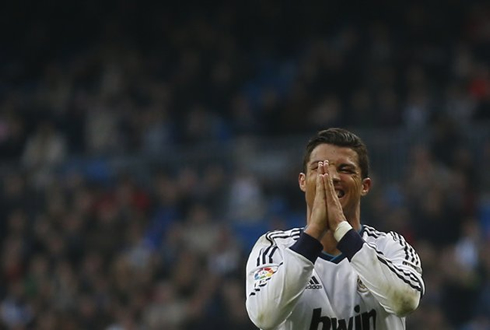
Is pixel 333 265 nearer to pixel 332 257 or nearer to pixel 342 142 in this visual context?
pixel 332 257

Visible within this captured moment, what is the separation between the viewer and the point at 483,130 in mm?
13586

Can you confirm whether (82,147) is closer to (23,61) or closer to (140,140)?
(140,140)

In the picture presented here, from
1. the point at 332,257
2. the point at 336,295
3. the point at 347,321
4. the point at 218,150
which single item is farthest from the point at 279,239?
the point at 218,150

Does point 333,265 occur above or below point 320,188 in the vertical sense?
below

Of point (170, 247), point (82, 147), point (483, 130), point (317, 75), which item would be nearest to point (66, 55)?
point (82, 147)

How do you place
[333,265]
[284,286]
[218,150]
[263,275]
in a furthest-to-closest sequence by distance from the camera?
[218,150] → [333,265] → [263,275] → [284,286]

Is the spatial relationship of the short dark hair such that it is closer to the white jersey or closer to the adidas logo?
the white jersey

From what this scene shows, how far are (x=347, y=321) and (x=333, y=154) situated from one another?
663 mm

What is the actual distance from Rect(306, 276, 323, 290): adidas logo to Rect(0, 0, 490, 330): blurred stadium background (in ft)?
21.3

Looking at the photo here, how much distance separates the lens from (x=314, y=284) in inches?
201

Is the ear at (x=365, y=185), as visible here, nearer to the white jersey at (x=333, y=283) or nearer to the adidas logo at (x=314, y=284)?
the white jersey at (x=333, y=283)

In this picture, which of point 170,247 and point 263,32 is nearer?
point 170,247

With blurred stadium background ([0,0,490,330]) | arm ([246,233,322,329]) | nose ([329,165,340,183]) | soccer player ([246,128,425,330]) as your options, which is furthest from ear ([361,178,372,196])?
blurred stadium background ([0,0,490,330])

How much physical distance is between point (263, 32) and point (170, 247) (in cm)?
543
